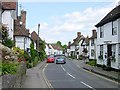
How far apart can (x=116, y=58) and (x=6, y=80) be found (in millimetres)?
25244

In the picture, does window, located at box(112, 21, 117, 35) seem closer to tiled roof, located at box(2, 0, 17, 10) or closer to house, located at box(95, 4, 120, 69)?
house, located at box(95, 4, 120, 69)

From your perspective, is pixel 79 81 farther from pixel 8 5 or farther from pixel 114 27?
pixel 8 5

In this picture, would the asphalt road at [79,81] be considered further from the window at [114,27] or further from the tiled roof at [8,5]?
the tiled roof at [8,5]

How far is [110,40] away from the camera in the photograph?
3372 centimetres

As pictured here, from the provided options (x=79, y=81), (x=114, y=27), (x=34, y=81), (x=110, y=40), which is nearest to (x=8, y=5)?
(x=110, y=40)

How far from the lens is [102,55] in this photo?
38000mm

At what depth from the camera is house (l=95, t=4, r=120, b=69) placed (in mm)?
30812

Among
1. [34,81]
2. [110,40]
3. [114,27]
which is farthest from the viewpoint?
[110,40]

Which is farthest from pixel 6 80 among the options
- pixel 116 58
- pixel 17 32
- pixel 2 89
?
pixel 17 32

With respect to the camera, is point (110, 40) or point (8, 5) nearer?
point (110, 40)

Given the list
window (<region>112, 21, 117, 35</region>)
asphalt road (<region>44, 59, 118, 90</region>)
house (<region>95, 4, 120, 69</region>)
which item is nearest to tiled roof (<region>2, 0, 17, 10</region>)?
asphalt road (<region>44, 59, 118, 90</region>)

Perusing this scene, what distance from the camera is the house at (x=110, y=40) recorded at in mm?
30812

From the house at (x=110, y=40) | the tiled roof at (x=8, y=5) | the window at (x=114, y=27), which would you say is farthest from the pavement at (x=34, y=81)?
the tiled roof at (x=8, y=5)

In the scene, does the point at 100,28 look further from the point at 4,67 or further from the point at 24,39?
the point at 4,67
